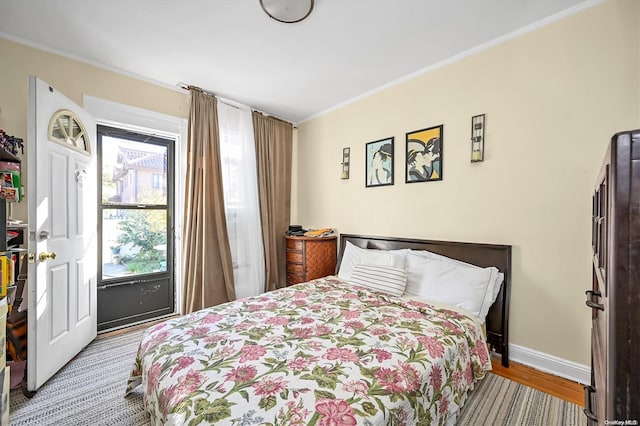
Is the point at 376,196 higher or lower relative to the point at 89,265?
higher

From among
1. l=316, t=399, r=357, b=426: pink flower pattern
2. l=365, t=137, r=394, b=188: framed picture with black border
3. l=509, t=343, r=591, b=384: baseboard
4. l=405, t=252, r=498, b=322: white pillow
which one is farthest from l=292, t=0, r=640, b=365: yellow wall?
l=316, t=399, r=357, b=426: pink flower pattern

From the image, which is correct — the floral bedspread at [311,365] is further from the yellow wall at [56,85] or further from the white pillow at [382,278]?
the yellow wall at [56,85]

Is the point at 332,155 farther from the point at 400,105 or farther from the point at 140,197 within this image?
the point at 140,197

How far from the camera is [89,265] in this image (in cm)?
240

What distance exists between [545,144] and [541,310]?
1230 millimetres

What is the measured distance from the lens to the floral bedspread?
37.9 inches

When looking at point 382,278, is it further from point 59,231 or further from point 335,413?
point 59,231

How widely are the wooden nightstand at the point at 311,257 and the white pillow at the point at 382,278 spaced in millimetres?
780

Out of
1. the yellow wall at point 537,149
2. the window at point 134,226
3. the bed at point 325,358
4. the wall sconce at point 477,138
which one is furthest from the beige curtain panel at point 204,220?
the wall sconce at point 477,138

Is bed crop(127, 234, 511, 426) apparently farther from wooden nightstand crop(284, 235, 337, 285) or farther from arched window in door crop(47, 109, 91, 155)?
arched window in door crop(47, 109, 91, 155)

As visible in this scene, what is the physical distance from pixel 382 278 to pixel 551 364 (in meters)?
1.31

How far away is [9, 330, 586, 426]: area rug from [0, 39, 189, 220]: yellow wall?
138 cm

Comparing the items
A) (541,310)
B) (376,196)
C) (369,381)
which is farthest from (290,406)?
(376,196)

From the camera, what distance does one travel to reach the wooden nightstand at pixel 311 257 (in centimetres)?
317
